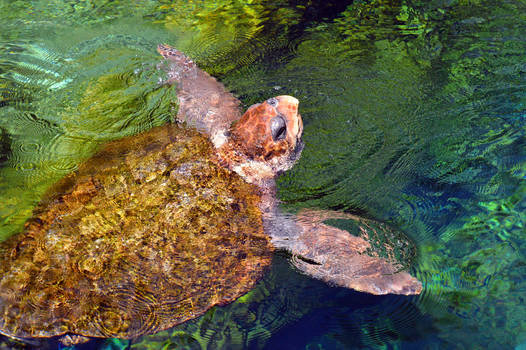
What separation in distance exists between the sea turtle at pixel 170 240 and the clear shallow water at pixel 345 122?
21 cm

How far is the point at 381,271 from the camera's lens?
326 cm

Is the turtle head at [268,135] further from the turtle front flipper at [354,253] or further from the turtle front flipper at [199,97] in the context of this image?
the turtle front flipper at [354,253]

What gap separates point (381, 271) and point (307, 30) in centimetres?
368

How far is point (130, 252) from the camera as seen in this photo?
2.95 metres

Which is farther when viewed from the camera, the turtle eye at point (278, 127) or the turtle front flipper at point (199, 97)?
the turtle front flipper at point (199, 97)

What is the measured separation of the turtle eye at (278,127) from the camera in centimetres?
364

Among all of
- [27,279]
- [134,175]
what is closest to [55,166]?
[134,175]

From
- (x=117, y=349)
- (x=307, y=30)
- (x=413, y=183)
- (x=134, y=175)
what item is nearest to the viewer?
(x=117, y=349)

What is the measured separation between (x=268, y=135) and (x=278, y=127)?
0.12 meters

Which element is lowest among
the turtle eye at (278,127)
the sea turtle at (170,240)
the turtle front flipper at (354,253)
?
the turtle front flipper at (354,253)

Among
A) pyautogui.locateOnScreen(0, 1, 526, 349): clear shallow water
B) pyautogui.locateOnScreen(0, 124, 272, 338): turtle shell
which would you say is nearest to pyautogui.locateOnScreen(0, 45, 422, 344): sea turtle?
pyautogui.locateOnScreen(0, 124, 272, 338): turtle shell

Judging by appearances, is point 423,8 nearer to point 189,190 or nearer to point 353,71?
point 353,71

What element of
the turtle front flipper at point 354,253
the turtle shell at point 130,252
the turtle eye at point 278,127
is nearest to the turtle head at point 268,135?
the turtle eye at point 278,127

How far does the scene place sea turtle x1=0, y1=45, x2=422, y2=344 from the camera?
9.16 ft
